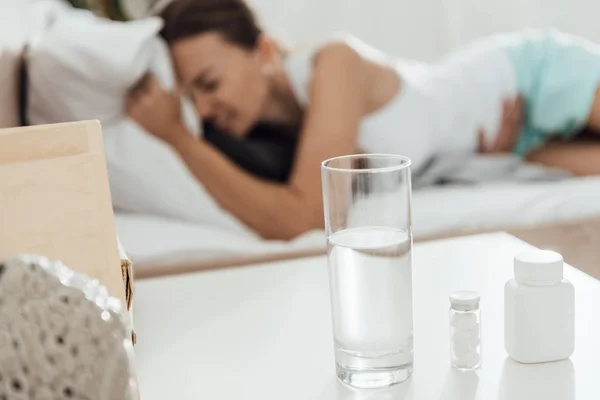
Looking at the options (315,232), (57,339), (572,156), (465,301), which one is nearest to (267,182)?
(315,232)

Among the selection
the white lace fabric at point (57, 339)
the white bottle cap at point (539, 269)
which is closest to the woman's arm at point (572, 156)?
the white bottle cap at point (539, 269)

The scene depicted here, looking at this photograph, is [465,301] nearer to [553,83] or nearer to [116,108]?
[116,108]

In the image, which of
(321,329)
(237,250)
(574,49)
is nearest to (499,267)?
(321,329)

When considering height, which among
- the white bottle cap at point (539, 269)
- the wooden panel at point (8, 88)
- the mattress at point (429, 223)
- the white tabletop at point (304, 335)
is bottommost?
the mattress at point (429, 223)

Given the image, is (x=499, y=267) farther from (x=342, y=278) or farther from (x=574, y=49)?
(x=574, y=49)

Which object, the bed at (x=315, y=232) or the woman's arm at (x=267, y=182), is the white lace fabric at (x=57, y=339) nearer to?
the bed at (x=315, y=232)

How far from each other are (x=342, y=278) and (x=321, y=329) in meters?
0.14

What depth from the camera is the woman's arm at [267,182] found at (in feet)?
4.06

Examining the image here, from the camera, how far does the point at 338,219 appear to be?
1.72ft

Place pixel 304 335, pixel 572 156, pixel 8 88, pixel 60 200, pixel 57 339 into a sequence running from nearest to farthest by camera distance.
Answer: pixel 57 339 < pixel 60 200 < pixel 304 335 < pixel 8 88 < pixel 572 156

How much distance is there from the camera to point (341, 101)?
1302 mm

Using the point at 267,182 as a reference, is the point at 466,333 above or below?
above

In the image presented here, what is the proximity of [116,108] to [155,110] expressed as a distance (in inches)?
2.6

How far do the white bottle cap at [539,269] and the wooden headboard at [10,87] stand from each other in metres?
0.78
